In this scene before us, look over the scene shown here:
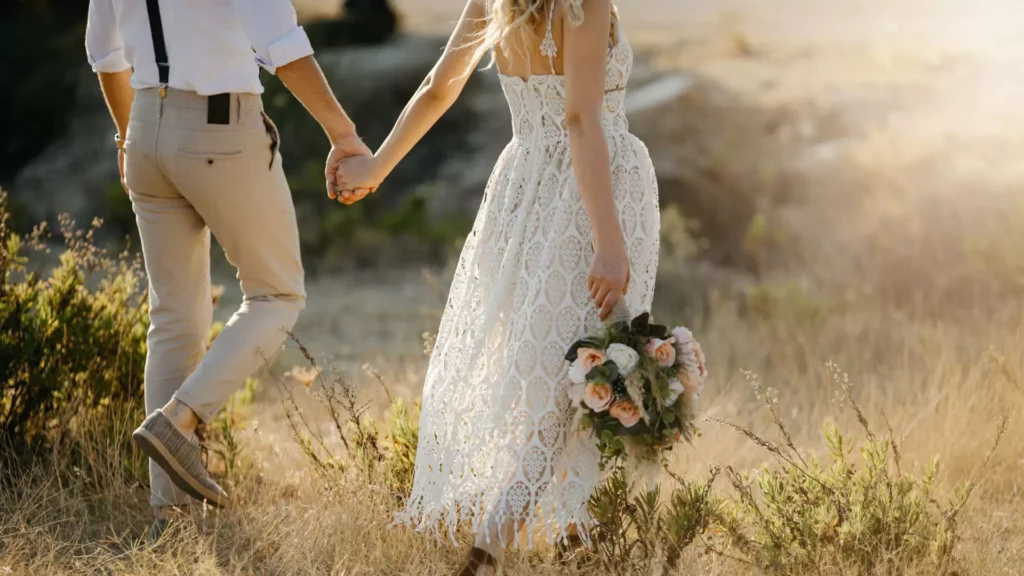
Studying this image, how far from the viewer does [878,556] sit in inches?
108

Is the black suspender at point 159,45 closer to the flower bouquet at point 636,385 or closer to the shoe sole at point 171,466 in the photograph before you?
the shoe sole at point 171,466

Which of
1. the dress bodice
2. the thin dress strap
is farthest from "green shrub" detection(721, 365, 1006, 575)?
the thin dress strap

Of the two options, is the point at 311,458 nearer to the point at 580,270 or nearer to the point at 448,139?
the point at 580,270

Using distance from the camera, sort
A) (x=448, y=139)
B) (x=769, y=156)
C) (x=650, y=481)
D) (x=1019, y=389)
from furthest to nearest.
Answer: (x=448, y=139) < (x=769, y=156) < (x=1019, y=389) < (x=650, y=481)

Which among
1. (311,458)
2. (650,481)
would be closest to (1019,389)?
(650,481)

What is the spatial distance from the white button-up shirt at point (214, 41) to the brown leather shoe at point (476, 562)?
1.41 meters

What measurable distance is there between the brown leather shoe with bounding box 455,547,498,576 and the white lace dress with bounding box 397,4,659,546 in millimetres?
79

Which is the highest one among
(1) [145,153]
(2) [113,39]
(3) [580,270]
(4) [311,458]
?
(2) [113,39]

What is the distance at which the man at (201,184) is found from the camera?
118 inches

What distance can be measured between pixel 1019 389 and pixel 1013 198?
4766 mm

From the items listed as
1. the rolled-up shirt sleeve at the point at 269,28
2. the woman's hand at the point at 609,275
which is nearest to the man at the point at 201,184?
the rolled-up shirt sleeve at the point at 269,28

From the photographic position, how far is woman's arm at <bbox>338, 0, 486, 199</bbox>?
9.33ft

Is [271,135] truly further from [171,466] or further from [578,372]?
[578,372]

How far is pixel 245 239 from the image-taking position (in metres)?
3.12
